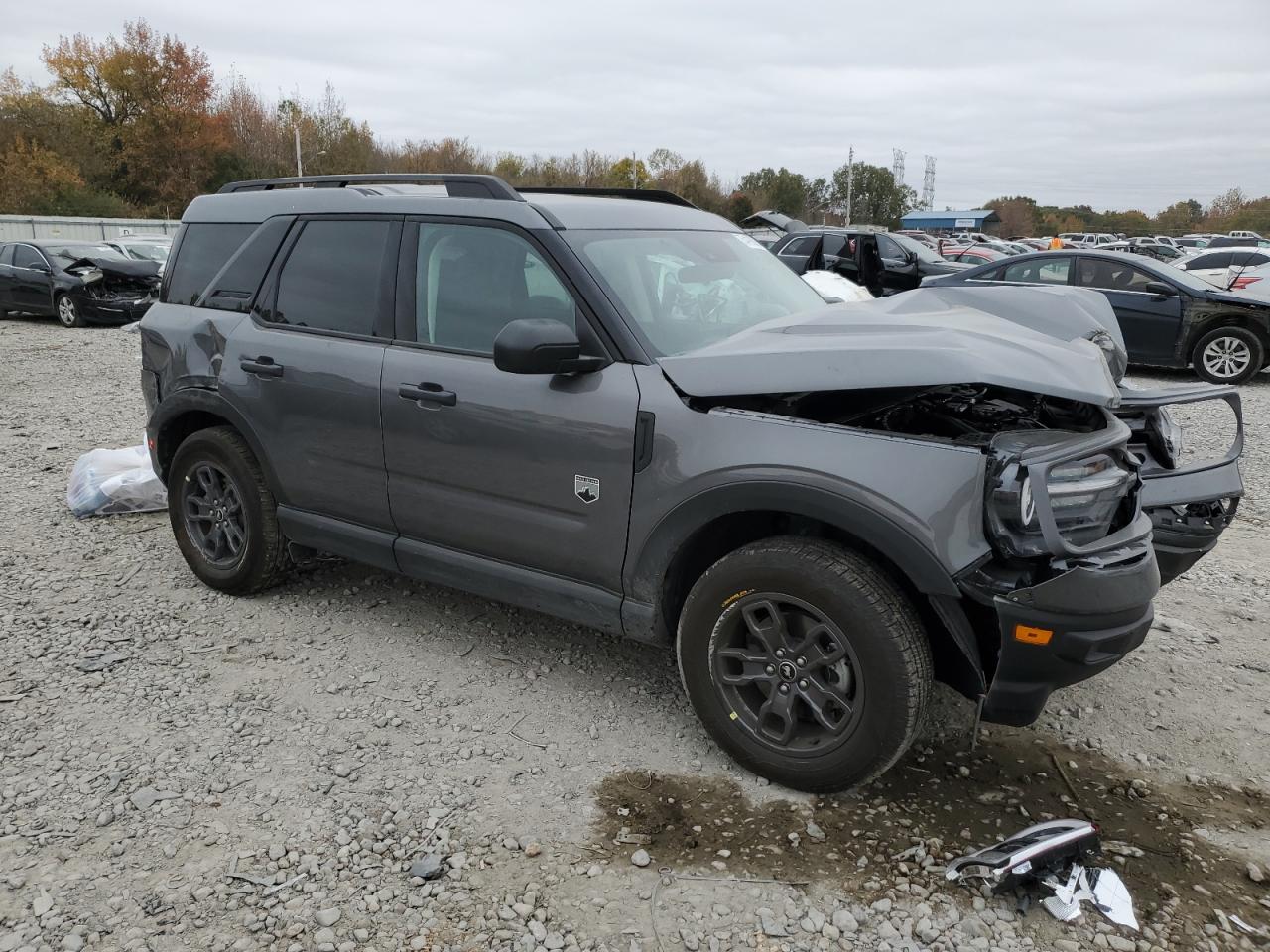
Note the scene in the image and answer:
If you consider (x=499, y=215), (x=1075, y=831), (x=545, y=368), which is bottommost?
(x=1075, y=831)

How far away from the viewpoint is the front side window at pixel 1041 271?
1211cm

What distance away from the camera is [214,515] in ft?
15.2

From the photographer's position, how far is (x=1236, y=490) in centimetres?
333

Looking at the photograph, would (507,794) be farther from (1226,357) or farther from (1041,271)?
(1041,271)

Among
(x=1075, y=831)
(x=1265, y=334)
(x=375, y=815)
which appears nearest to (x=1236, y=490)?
(x=1075, y=831)

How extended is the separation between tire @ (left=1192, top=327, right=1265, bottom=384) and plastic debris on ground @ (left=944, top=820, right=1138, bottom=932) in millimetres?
10067

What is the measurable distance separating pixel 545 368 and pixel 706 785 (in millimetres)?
1474

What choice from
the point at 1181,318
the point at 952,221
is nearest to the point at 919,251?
the point at 1181,318

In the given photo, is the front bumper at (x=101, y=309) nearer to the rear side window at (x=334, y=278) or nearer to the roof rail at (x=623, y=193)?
the rear side window at (x=334, y=278)

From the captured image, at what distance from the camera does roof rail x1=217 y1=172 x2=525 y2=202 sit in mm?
3723

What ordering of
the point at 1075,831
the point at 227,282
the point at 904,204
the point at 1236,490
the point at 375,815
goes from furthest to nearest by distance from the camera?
the point at 904,204
the point at 227,282
the point at 1236,490
the point at 375,815
the point at 1075,831

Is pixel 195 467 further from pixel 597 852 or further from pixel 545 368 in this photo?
pixel 597 852

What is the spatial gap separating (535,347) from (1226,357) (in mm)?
10667

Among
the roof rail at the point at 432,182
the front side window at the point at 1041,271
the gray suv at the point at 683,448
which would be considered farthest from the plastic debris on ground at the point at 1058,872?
the front side window at the point at 1041,271
